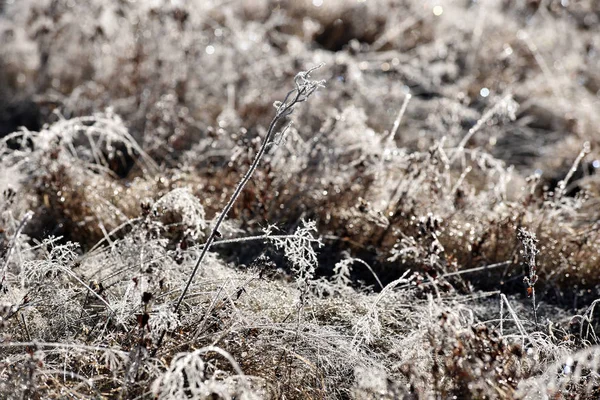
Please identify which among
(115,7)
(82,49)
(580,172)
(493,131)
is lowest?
(580,172)

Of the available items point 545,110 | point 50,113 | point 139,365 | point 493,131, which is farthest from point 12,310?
point 545,110

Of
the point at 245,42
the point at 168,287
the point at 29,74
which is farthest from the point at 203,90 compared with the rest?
the point at 168,287

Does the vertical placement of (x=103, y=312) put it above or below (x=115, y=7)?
below

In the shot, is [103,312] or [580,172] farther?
[580,172]

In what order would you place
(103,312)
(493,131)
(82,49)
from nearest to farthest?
(103,312) → (493,131) → (82,49)

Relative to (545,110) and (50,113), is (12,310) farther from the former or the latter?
(545,110)

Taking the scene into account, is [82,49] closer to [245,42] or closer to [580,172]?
[245,42]

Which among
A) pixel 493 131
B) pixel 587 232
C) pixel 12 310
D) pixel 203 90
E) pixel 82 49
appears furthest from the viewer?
pixel 82 49
